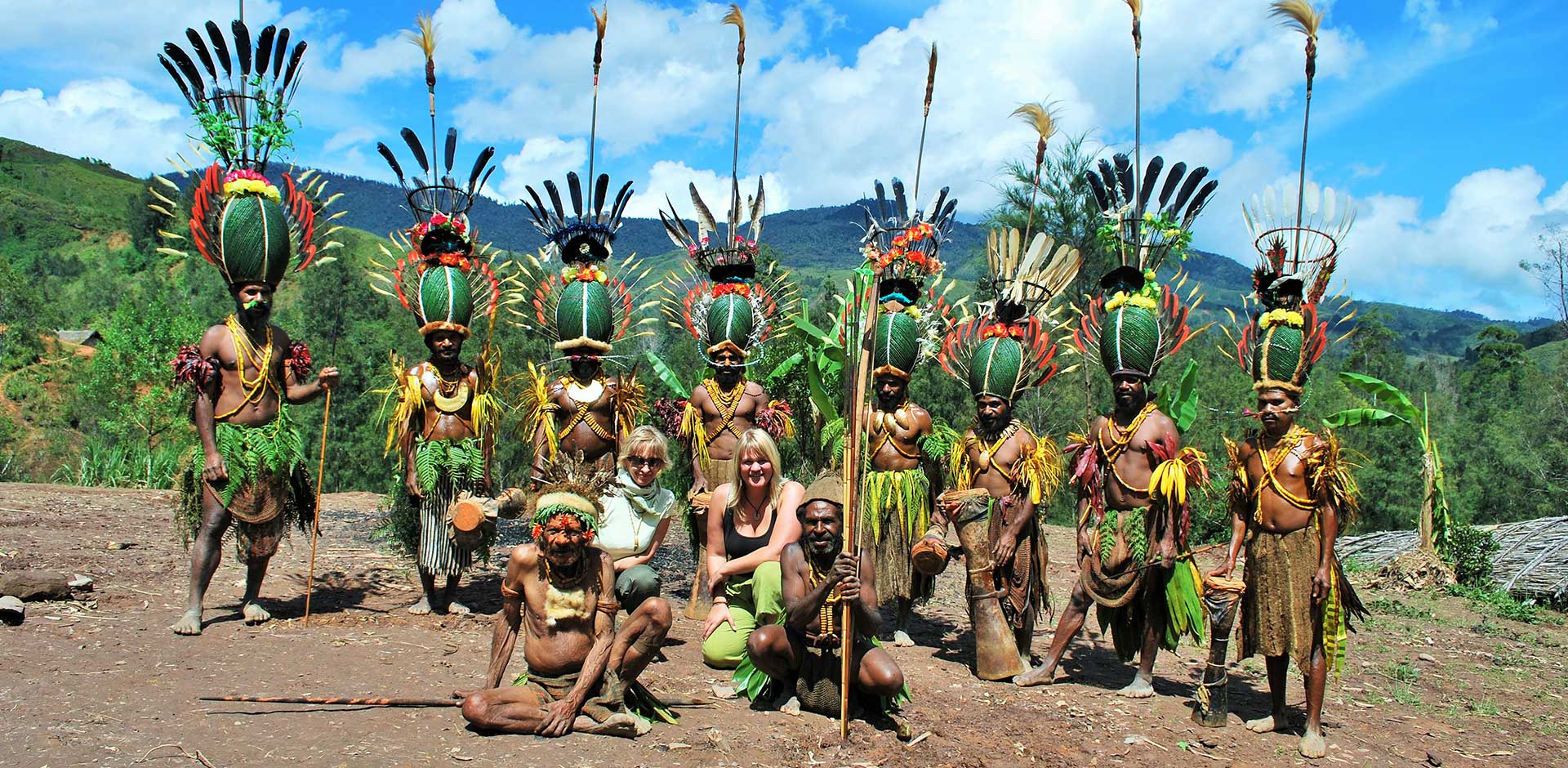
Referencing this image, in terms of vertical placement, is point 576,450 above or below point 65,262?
below

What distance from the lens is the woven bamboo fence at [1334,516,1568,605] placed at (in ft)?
28.1

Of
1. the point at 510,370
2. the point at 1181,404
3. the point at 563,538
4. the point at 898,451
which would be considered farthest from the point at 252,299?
the point at 510,370

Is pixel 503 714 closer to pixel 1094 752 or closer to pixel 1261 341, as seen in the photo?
pixel 1094 752

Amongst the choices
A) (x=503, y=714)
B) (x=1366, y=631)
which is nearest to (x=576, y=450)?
(x=503, y=714)

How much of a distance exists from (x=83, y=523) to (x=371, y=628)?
14.8 feet

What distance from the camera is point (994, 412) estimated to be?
19.1 feet

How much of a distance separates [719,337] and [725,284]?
44 centimetres

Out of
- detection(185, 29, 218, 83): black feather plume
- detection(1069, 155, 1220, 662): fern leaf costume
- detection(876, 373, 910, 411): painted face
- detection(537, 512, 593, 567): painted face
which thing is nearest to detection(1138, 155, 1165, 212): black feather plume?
detection(1069, 155, 1220, 662): fern leaf costume

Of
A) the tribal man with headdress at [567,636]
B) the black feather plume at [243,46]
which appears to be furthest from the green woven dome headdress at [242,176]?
the tribal man with headdress at [567,636]

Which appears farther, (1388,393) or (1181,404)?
(1388,393)

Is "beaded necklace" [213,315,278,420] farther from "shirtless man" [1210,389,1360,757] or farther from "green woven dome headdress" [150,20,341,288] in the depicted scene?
"shirtless man" [1210,389,1360,757]

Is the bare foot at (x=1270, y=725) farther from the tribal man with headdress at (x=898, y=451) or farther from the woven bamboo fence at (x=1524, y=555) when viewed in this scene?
the woven bamboo fence at (x=1524, y=555)

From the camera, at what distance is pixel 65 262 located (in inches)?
2087

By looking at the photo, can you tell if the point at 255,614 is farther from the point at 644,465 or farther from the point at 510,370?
the point at 510,370
